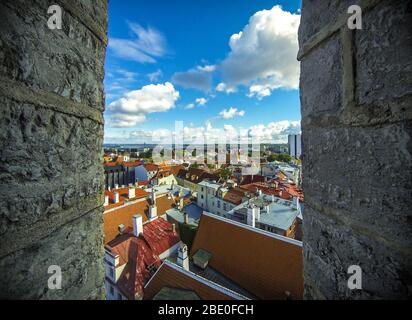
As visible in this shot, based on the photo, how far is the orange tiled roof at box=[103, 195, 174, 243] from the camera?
11678mm

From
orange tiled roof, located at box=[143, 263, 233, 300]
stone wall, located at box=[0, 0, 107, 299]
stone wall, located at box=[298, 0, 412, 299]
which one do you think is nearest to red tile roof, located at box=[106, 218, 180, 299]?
orange tiled roof, located at box=[143, 263, 233, 300]

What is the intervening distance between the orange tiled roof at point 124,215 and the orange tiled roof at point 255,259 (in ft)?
15.9

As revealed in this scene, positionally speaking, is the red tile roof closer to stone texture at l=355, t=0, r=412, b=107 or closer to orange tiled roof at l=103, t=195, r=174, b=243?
orange tiled roof at l=103, t=195, r=174, b=243

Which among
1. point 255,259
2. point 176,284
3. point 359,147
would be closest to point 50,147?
point 359,147

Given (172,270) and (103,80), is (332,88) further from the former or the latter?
(172,270)


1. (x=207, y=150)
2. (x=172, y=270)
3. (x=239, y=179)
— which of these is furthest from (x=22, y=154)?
(x=207, y=150)

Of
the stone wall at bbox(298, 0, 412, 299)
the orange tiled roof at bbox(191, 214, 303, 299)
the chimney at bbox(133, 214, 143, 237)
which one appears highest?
the stone wall at bbox(298, 0, 412, 299)

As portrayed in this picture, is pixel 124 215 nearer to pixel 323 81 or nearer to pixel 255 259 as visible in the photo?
pixel 255 259

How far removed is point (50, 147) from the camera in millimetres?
1025

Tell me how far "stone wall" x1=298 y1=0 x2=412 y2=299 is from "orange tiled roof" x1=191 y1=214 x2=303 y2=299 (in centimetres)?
769

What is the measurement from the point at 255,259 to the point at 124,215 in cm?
868

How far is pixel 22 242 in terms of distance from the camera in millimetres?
899

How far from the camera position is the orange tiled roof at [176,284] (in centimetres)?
596

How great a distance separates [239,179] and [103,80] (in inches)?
1234
